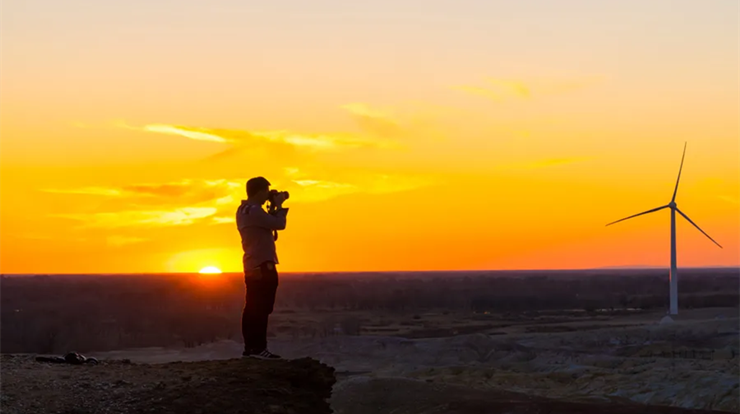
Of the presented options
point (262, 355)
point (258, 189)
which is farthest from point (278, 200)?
point (262, 355)

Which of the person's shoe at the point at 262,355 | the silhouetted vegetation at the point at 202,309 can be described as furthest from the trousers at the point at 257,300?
the silhouetted vegetation at the point at 202,309

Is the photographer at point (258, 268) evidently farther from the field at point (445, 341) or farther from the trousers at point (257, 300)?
the field at point (445, 341)

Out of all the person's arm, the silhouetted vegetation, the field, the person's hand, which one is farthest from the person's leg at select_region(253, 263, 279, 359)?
the silhouetted vegetation

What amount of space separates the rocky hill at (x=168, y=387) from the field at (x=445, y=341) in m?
21.3

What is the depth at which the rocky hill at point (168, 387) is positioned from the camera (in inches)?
393

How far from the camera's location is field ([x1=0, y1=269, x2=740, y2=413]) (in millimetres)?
41531

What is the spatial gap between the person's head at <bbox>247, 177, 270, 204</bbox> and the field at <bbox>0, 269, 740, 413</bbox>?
20712mm

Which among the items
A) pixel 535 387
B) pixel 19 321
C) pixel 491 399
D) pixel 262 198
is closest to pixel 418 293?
pixel 19 321

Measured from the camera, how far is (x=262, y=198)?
12.7 meters

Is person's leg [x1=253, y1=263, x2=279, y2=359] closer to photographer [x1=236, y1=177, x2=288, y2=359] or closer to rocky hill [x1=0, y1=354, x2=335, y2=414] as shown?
photographer [x1=236, y1=177, x2=288, y2=359]

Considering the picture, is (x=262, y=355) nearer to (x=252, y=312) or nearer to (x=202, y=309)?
(x=252, y=312)

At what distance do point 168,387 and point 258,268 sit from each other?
7.15ft

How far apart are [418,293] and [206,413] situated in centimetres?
14993

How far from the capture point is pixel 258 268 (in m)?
12.4
